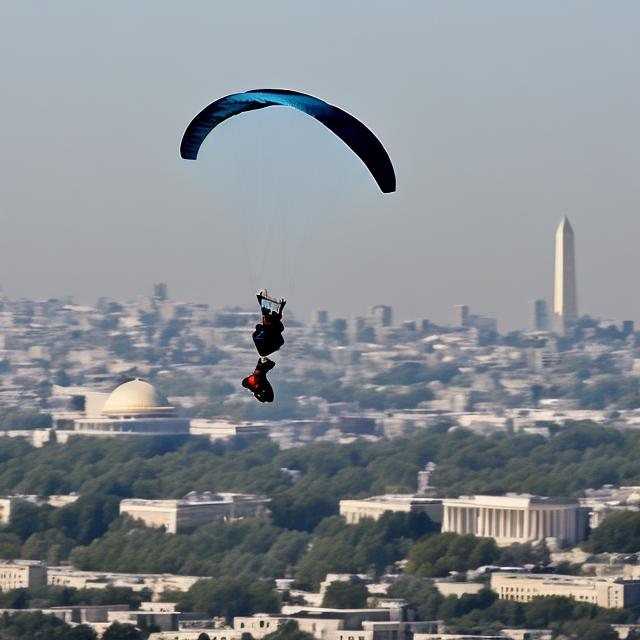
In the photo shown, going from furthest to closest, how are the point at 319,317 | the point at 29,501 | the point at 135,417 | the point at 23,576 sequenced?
the point at 319,317 → the point at 135,417 → the point at 29,501 → the point at 23,576

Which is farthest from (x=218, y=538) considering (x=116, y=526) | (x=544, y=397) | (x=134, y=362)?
(x=134, y=362)

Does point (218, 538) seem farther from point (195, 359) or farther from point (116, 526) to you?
point (195, 359)

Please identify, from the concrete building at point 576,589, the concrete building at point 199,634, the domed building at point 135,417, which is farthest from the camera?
the domed building at point 135,417

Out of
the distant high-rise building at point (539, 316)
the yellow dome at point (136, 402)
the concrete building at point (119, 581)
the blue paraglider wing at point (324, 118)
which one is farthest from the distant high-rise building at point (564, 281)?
the blue paraglider wing at point (324, 118)

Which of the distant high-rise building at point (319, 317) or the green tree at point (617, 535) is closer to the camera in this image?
the green tree at point (617, 535)

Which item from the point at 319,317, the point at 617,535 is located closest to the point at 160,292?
the point at 319,317

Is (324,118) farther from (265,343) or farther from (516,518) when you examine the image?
(516,518)

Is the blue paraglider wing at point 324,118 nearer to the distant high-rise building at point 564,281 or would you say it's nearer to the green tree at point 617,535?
the green tree at point 617,535
